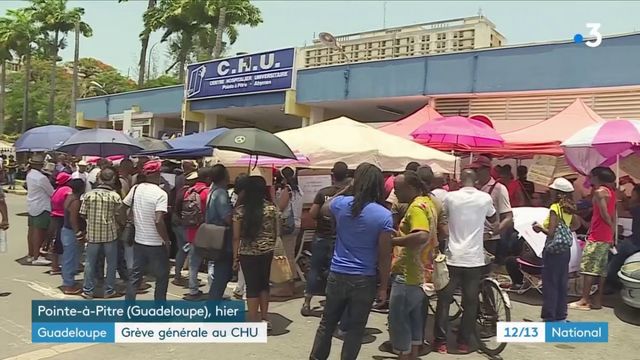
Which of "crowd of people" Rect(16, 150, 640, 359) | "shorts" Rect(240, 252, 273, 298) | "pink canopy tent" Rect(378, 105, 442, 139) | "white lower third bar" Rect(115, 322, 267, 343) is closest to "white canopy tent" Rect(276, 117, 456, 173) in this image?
"crowd of people" Rect(16, 150, 640, 359)

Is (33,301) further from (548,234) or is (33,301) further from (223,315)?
(548,234)

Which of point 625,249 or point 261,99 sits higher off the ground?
point 261,99

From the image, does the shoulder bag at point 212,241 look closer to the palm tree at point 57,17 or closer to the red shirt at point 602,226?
the red shirt at point 602,226

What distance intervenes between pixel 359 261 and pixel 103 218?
3929 millimetres

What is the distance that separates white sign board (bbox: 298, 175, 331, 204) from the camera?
8773 mm

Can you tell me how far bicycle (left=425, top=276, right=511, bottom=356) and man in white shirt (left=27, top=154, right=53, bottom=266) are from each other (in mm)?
6628

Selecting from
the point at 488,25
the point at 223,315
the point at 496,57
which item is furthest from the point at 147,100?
the point at 488,25

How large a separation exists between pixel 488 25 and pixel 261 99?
5350 cm

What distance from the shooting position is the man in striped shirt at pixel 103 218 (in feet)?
23.5

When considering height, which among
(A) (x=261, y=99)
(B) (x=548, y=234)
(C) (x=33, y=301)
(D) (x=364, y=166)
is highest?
(A) (x=261, y=99)

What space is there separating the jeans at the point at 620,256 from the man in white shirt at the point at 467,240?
125 inches

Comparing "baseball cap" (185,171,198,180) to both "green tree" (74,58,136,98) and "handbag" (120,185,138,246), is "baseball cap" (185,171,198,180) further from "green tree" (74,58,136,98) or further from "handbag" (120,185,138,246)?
"green tree" (74,58,136,98)

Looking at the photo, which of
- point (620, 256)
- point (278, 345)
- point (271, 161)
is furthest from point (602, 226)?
point (271, 161)

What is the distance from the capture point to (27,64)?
45156 millimetres
